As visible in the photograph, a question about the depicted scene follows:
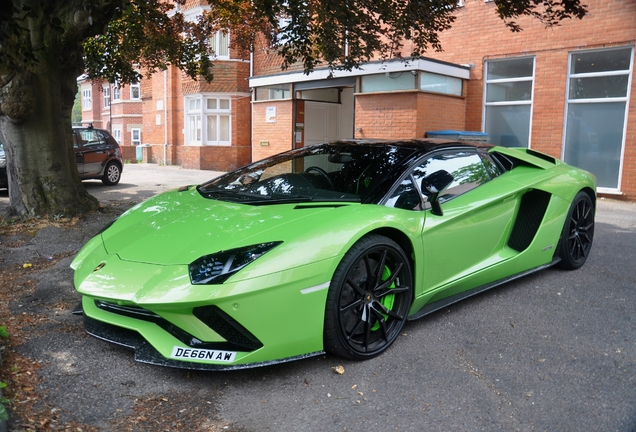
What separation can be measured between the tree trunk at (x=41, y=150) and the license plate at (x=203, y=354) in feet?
18.5

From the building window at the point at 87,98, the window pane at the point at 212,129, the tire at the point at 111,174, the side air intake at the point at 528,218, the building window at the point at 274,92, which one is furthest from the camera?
the building window at the point at 87,98

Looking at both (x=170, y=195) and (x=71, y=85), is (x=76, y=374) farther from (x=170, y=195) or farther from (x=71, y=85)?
(x=71, y=85)

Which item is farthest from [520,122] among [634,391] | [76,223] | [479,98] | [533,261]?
[634,391]

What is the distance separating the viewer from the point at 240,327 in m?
2.89

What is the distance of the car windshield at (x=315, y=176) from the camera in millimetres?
3881

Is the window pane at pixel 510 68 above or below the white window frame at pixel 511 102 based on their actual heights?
above

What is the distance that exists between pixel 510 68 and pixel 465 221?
407 inches

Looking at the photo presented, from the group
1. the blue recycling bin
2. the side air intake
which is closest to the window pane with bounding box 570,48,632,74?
the blue recycling bin

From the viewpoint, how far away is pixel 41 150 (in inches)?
304

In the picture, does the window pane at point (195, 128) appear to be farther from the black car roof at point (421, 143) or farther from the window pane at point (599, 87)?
the black car roof at point (421, 143)

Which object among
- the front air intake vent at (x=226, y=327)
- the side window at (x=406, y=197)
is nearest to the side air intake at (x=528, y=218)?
the side window at (x=406, y=197)

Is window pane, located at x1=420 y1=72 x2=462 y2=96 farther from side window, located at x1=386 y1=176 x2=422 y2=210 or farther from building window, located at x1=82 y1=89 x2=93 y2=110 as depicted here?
building window, located at x1=82 y1=89 x2=93 y2=110

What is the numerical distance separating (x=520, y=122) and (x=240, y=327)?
1179cm

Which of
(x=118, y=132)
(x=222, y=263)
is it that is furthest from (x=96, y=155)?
(x=118, y=132)
